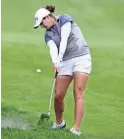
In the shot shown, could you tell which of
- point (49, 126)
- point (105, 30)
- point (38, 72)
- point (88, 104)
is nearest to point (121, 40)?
point (105, 30)

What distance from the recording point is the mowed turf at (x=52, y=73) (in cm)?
672

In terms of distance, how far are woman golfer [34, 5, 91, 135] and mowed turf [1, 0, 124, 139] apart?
465 mm


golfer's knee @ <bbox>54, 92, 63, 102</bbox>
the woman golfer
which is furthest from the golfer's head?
golfer's knee @ <bbox>54, 92, 63, 102</bbox>

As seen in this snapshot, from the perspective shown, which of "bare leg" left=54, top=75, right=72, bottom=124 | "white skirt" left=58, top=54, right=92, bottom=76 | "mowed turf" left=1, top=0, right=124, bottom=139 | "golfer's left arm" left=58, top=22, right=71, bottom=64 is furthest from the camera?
"mowed turf" left=1, top=0, right=124, bottom=139

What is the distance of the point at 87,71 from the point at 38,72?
15.5 feet

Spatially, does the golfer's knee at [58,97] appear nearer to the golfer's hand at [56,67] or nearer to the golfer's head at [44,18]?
the golfer's hand at [56,67]

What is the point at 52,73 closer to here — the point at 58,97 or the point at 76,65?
the point at 58,97

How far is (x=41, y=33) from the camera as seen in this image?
14719 mm

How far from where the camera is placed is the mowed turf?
6.72m

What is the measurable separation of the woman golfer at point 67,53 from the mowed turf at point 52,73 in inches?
18.3

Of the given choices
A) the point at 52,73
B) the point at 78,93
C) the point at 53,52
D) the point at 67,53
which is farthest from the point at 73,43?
the point at 52,73

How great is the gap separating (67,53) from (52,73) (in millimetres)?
4573

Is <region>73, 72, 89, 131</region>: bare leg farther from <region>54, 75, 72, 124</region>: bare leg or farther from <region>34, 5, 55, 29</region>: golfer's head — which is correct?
<region>34, 5, 55, 29</region>: golfer's head

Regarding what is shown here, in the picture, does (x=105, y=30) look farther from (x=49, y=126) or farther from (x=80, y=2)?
(x=49, y=126)
